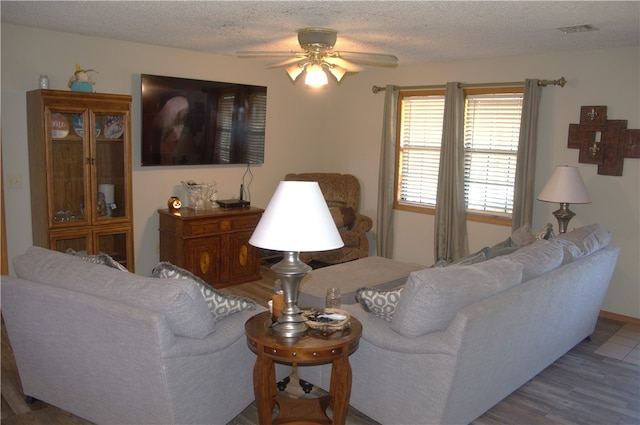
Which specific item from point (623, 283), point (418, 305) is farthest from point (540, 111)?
point (418, 305)

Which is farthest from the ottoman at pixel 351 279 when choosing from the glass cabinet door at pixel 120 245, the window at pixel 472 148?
the glass cabinet door at pixel 120 245

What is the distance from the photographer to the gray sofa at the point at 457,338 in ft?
8.71

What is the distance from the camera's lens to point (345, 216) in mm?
6297

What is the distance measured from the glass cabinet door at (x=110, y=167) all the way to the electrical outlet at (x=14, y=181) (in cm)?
62

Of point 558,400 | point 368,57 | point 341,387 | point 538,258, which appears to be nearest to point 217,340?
point 341,387

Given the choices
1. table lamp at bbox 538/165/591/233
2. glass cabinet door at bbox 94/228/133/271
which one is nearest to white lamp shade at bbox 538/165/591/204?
table lamp at bbox 538/165/591/233

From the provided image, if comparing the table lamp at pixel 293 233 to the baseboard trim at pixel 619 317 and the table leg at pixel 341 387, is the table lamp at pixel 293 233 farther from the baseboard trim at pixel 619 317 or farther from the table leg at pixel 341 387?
the baseboard trim at pixel 619 317

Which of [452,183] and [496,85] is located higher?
[496,85]

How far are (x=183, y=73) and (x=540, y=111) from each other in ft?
11.5

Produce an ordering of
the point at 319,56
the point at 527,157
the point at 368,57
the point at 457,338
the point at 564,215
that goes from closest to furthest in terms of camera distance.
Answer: the point at 457,338, the point at 368,57, the point at 319,56, the point at 564,215, the point at 527,157

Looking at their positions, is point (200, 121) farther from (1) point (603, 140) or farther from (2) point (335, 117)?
(1) point (603, 140)

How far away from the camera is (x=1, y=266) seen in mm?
4641

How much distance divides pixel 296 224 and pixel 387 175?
4.01 meters

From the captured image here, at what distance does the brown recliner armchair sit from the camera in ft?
20.2
